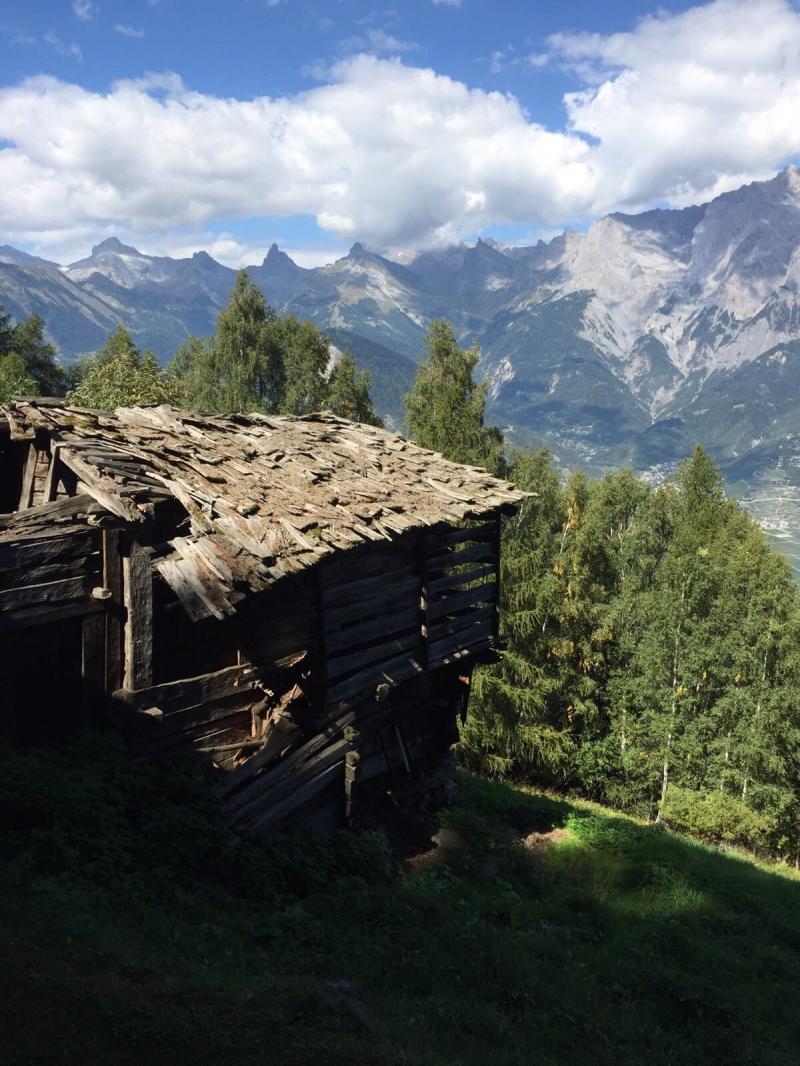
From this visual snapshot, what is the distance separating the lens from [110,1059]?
5828 millimetres

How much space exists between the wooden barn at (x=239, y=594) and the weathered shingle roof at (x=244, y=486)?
0.03 meters

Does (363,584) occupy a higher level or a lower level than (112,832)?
higher

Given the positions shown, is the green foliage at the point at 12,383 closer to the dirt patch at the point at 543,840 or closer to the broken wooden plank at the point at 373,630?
the broken wooden plank at the point at 373,630

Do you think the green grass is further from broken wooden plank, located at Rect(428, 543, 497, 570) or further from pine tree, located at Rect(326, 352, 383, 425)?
pine tree, located at Rect(326, 352, 383, 425)

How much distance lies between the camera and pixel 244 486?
38.9 ft

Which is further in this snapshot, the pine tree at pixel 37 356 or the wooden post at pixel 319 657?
the pine tree at pixel 37 356

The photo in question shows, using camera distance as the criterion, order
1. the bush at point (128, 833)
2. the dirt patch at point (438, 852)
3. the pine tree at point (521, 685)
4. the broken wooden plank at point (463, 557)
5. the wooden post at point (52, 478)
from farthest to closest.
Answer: the pine tree at point (521, 685) < the broken wooden plank at point (463, 557) < the dirt patch at point (438, 852) < the wooden post at point (52, 478) < the bush at point (128, 833)

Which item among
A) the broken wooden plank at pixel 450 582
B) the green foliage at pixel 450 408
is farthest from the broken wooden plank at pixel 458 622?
the green foliage at pixel 450 408

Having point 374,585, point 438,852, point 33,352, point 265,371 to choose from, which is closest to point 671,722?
point 438,852

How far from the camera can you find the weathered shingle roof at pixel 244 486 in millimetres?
10281

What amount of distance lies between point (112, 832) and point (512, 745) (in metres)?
24.6

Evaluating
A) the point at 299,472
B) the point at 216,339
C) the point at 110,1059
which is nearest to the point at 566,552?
the point at 216,339

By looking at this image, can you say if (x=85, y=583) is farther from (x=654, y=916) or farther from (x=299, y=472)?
(x=654, y=916)

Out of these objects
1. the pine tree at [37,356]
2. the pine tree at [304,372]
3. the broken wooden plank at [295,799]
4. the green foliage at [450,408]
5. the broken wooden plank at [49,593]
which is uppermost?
the pine tree at [37,356]
